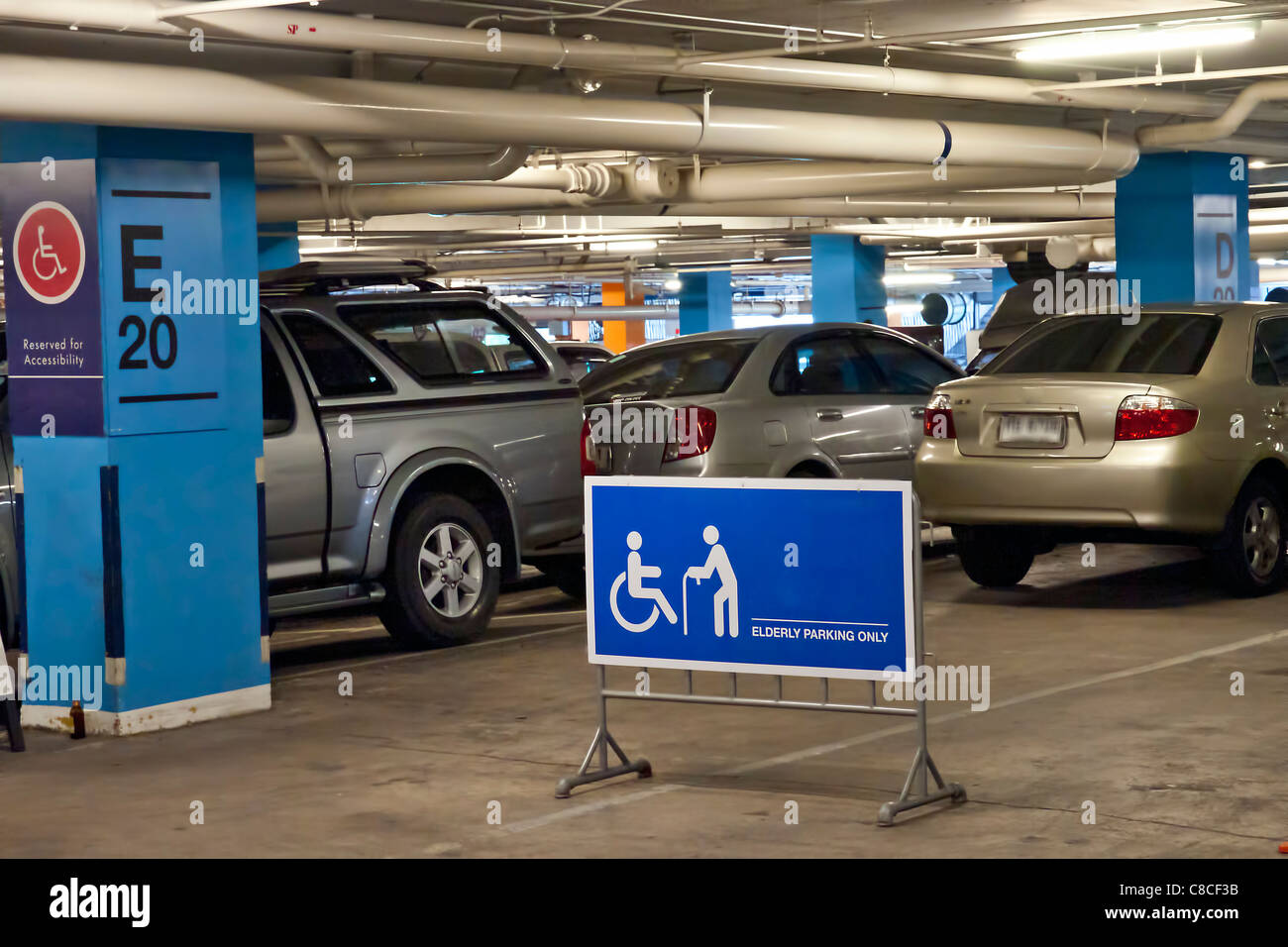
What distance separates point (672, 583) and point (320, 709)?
7.80 ft

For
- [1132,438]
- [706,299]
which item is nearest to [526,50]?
[1132,438]

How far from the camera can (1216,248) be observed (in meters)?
15.5

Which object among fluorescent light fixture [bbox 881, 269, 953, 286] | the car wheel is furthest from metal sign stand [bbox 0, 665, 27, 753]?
fluorescent light fixture [bbox 881, 269, 953, 286]

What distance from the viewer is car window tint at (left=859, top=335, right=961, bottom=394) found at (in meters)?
11.8

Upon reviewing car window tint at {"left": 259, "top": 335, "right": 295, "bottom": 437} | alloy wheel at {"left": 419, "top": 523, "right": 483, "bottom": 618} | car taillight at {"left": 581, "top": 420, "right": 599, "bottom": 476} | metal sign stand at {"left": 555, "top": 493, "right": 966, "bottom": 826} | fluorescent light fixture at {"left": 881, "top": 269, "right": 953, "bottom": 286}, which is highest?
fluorescent light fixture at {"left": 881, "top": 269, "right": 953, "bottom": 286}

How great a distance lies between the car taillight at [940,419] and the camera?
32.5ft

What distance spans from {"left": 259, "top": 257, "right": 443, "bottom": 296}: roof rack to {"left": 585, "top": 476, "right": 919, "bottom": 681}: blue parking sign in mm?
3477

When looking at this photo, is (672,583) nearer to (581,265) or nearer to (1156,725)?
(1156,725)

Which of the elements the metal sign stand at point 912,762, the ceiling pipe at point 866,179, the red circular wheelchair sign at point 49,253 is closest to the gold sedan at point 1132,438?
the ceiling pipe at point 866,179

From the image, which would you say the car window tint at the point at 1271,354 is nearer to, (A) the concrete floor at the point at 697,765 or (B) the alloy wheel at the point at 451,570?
(A) the concrete floor at the point at 697,765

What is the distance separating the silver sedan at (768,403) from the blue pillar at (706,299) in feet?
90.6

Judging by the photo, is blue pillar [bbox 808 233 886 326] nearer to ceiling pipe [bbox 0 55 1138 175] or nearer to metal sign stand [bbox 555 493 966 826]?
ceiling pipe [bbox 0 55 1138 175]

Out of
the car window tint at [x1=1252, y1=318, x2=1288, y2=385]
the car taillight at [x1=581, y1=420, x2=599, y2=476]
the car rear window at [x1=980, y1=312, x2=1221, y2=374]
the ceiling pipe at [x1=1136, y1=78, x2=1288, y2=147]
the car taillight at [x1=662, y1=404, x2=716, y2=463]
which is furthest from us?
the ceiling pipe at [x1=1136, y1=78, x2=1288, y2=147]
